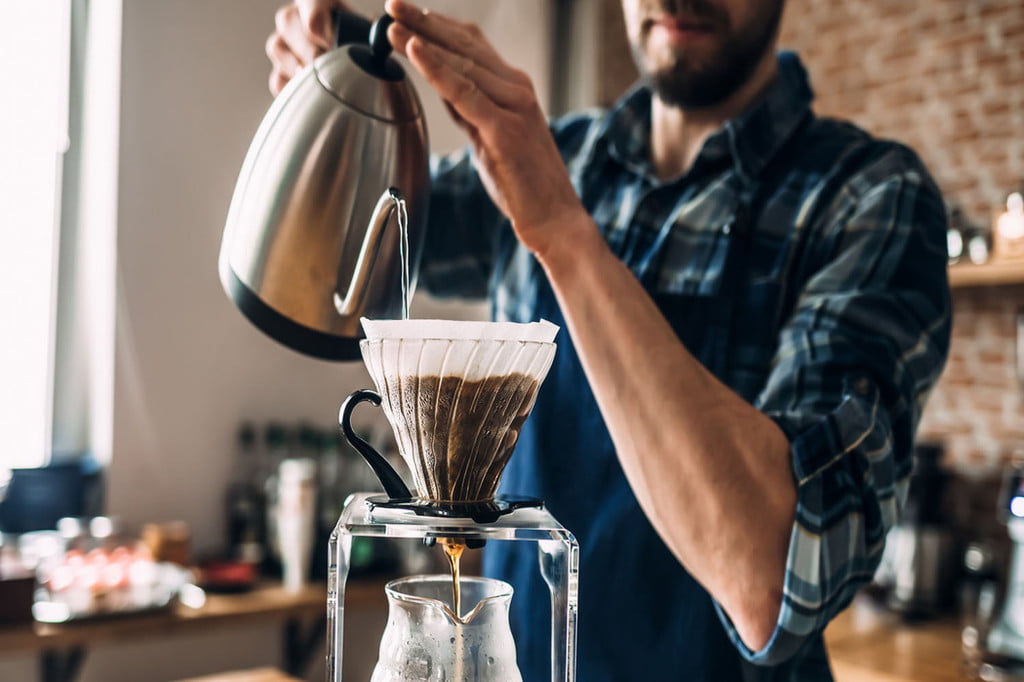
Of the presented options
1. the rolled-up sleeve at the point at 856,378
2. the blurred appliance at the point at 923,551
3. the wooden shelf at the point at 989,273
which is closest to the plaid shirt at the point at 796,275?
the rolled-up sleeve at the point at 856,378

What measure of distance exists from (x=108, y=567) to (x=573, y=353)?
4.63 ft

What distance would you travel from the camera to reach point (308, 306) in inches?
30.2

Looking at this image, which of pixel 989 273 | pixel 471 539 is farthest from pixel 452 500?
pixel 989 273

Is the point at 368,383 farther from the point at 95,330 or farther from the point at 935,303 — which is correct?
the point at 935,303

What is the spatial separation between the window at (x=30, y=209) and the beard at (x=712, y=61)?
1976 millimetres

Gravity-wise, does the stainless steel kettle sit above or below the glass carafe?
above

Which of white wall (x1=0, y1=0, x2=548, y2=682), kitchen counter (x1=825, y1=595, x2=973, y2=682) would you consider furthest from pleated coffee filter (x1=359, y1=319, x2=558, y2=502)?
white wall (x1=0, y1=0, x2=548, y2=682)

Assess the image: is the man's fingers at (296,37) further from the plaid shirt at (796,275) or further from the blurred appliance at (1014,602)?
the blurred appliance at (1014,602)

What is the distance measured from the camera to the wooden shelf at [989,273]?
7.01 feet

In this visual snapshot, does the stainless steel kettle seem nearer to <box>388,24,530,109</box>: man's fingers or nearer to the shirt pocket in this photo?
<box>388,24,530,109</box>: man's fingers

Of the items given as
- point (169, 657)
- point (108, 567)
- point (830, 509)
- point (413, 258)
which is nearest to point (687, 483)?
point (830, 509)

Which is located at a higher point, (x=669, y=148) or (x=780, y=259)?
(x=669, y=148)

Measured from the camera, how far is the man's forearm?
779 mm

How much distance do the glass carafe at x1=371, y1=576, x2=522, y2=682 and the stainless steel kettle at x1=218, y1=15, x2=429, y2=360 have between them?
273mm
